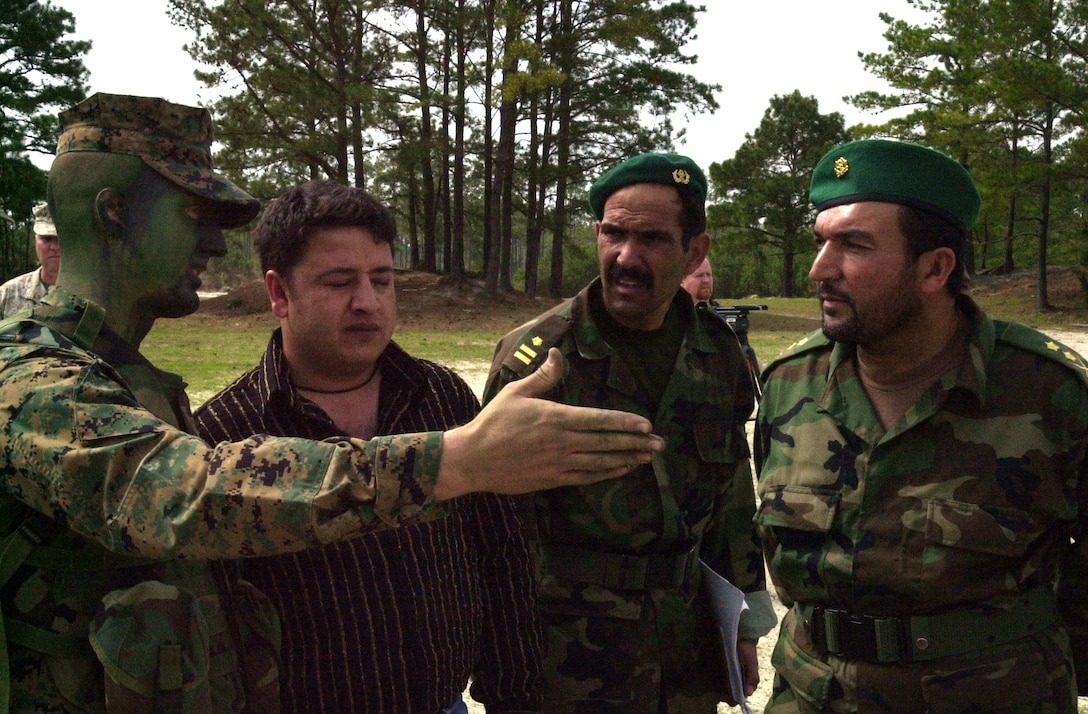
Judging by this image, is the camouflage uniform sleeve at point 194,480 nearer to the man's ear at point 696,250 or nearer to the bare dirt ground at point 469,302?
the man's ear at point 696,250

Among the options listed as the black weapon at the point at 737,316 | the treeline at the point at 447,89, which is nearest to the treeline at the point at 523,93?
the treeline at the point at 447,89

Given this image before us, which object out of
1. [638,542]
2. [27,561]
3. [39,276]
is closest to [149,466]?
[27,561]

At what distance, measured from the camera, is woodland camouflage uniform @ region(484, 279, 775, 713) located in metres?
2.64

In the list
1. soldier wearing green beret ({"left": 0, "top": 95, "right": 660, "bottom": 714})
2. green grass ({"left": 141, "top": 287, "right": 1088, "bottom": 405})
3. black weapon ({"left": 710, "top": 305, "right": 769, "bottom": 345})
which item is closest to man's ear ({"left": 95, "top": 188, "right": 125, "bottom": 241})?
soldier wearing green beret ({"left": 0, "top": 95, "right": 660, "bottom": 714})

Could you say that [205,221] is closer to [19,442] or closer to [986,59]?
[19,442]

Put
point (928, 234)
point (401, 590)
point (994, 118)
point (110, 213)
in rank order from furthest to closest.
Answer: point (994, 118), point (928, 234), point (401, 590), point (110, 213)

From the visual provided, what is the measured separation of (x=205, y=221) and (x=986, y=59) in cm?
2924

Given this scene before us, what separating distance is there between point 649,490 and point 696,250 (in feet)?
2.84

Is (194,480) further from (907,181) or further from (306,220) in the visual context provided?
(907,181)

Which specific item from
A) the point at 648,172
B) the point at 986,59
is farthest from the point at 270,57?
the point at 648,172

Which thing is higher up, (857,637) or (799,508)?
(799,508)

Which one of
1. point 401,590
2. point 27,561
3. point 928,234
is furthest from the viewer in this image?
point 928,234

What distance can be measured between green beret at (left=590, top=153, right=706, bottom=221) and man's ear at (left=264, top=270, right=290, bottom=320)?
42.5 inches

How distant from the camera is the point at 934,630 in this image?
2227 mm
